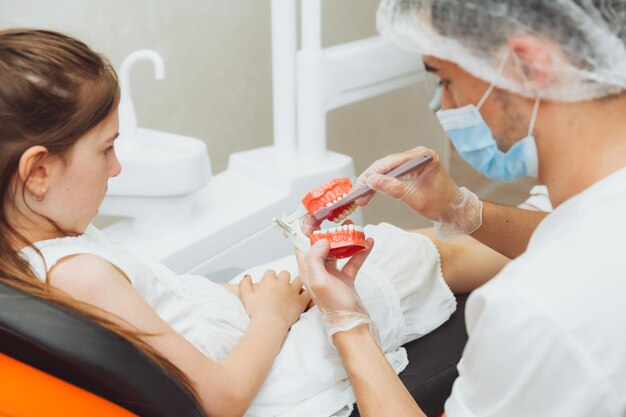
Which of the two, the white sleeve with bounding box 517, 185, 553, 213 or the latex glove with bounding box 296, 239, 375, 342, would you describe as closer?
the latex glove with bounding box 296, 239, 375, 342

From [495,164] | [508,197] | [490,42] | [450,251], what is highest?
[490,42]

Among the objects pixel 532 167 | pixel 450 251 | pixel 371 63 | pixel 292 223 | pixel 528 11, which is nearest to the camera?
pixel 528 11

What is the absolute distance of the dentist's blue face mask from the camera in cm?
106

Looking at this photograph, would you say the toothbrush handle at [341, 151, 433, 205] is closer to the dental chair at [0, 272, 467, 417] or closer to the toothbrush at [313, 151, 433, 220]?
the toothbrush at [313, 151, 433, 220]

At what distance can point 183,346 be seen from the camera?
3.68ft

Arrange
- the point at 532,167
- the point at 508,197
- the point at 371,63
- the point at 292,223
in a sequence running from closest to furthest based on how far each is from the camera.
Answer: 1. the point at 532,167
2. the point at 292,223
3. the point at 371,63
4. the point at 508,197

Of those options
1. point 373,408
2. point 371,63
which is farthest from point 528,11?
point 371,63

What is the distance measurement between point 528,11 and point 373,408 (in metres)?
0.60

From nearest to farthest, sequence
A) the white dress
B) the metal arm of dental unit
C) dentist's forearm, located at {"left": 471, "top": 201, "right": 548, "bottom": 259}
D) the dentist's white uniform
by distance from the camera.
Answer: the dentist's white uniform, the white dress, dentist's forearm, located at {"left": 471, "top": 201, "right": 548, "bottom": 259}, the metal arm of dental unit

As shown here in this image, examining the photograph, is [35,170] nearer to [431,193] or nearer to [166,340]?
[166,340]

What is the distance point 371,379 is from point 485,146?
1.28 feet

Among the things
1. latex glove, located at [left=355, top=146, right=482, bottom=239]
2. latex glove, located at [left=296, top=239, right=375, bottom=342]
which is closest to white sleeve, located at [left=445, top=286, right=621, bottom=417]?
latex glove, located at [left=296, top=239, right=375, bottom=342]

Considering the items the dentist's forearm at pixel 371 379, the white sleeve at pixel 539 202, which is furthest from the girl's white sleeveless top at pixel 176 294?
the white sleeve at pixel 539 202

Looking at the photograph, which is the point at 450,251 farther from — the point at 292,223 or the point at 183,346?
the point at 183,346
